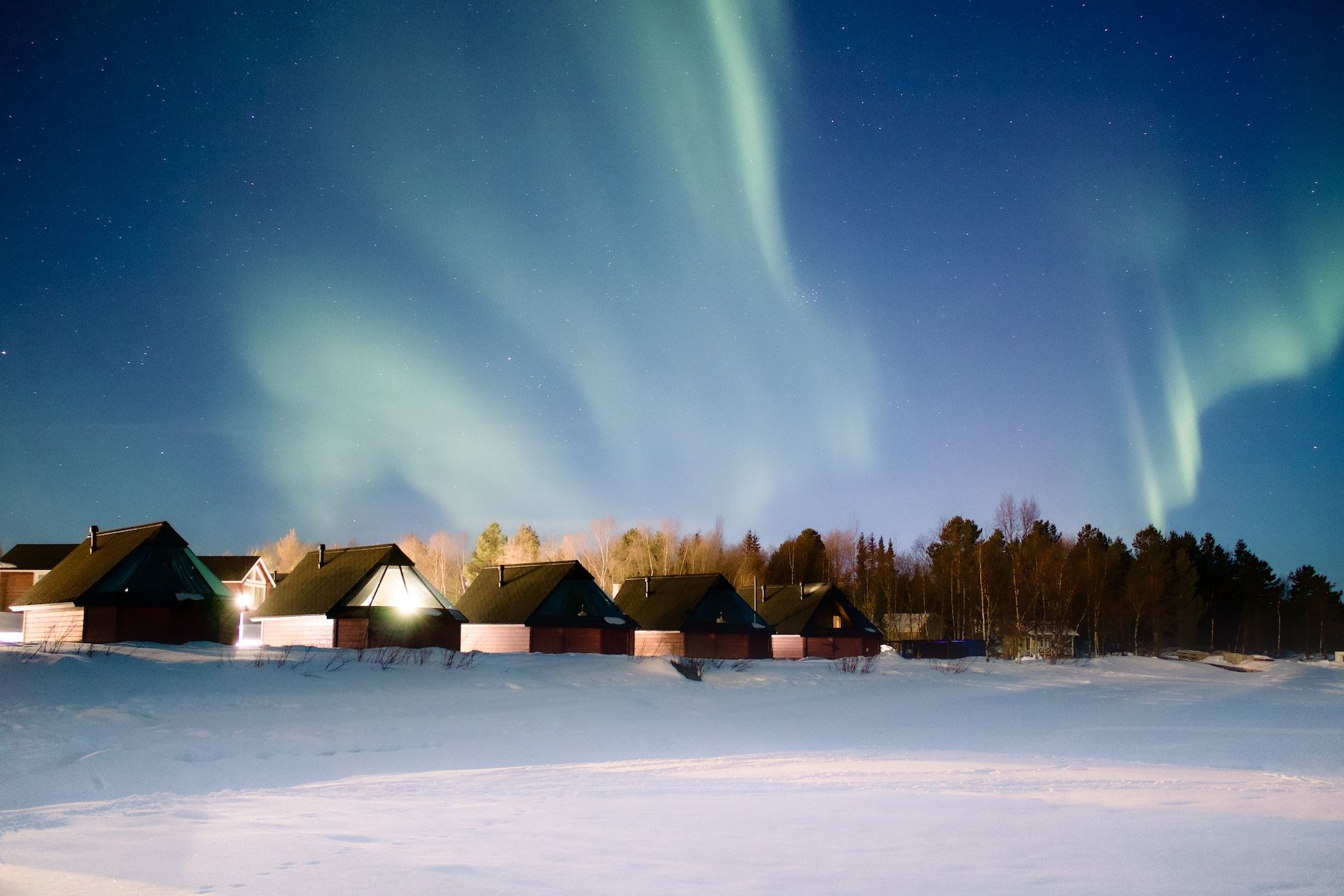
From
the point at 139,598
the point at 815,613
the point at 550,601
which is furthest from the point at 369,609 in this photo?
the point at 815,613

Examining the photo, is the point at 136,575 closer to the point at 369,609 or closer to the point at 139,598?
the point at 139,598

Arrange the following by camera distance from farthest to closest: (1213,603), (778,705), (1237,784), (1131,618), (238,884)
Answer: (1213,603) → (1131,618) → (778,705) → (1237,784) → (238,884)

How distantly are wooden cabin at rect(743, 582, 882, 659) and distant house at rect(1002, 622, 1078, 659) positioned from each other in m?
12.9

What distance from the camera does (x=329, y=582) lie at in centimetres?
4672

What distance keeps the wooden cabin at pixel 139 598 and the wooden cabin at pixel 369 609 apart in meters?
4.50

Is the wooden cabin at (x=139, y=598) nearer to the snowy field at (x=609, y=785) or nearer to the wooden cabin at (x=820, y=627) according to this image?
the snowy field at (x=609, y=785)

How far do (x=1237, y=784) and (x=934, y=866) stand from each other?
901cm

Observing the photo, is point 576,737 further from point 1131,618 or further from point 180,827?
point 1131,618

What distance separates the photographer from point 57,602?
3953 cm

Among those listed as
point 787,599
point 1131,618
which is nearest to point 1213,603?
point 1131,618

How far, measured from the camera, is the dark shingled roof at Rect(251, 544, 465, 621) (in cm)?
4516

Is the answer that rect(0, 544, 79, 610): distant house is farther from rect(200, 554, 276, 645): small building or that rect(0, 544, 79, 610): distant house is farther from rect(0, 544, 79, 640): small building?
rect(200, 554, 276, 645): small building

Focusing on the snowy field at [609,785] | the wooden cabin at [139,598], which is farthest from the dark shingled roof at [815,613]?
the wooden cabin at [139,598]

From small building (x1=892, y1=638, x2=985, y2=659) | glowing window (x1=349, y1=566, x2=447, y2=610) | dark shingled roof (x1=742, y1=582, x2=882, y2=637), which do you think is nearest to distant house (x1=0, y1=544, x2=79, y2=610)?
glowing window (x1=349, y1=566, x2=447, y2=610)
